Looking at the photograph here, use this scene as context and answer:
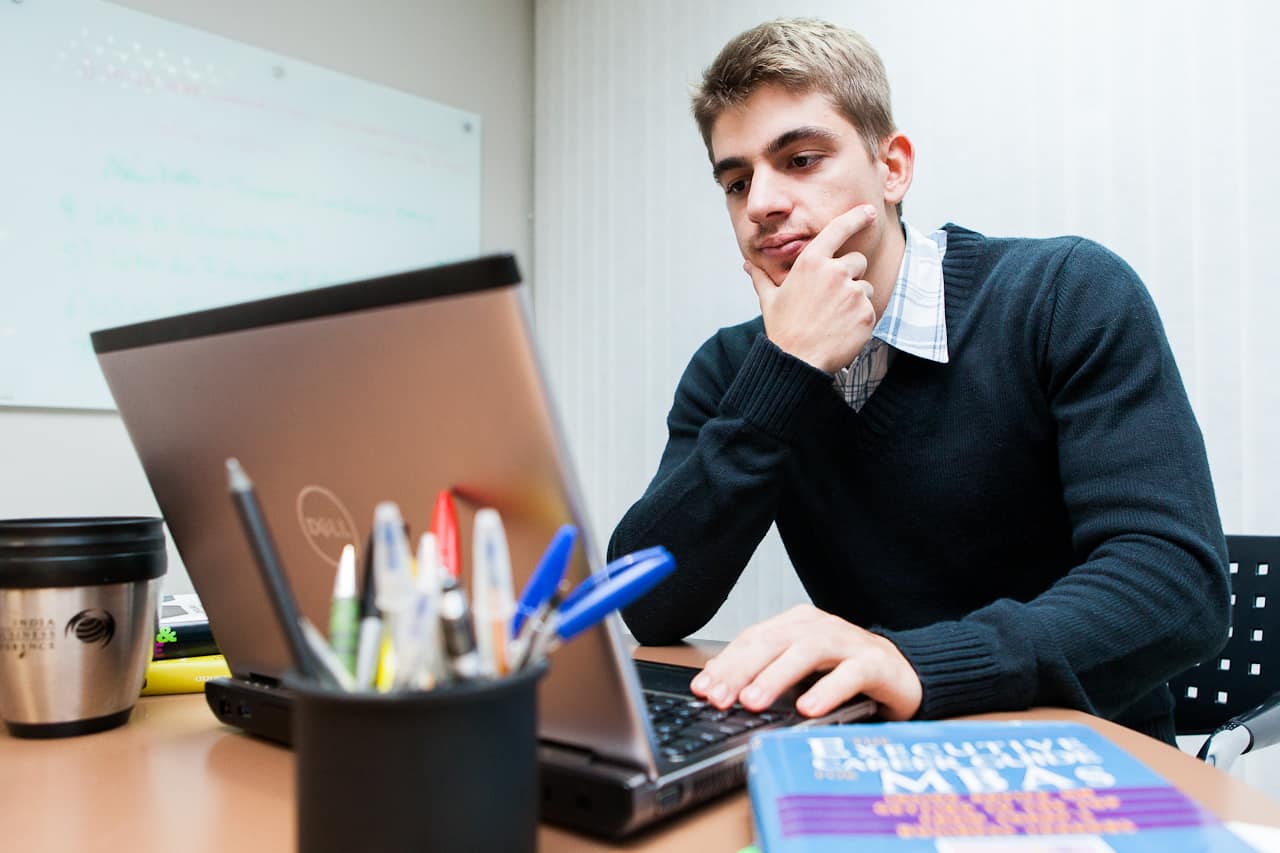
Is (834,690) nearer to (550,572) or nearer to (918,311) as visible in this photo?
(550,572)

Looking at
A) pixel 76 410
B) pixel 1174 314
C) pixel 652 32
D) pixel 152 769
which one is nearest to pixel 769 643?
pixel 152 769

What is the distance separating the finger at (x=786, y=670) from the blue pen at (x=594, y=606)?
0.82 feet

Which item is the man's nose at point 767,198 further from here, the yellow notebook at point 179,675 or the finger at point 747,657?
the yellow notebook at point 179,675

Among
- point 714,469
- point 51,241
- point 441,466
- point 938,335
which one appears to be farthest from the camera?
point 51,241

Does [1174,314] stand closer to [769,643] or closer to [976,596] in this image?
[976,596]

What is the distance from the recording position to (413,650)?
31 centimetres

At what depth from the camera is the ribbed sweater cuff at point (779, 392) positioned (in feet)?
3.17

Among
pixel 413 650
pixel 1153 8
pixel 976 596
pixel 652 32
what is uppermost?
pixel 652 32

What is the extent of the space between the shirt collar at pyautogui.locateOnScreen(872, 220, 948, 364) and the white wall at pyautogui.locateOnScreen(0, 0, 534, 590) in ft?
3.92

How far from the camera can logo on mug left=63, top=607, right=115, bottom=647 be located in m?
0.63

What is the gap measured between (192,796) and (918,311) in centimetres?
94

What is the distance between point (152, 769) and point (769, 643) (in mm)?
405

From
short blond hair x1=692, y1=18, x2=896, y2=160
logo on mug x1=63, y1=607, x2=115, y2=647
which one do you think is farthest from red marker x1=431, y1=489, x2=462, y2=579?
short blond hair x1=692, y1=18, x2=896, y2=160

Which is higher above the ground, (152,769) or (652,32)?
(652,32)
